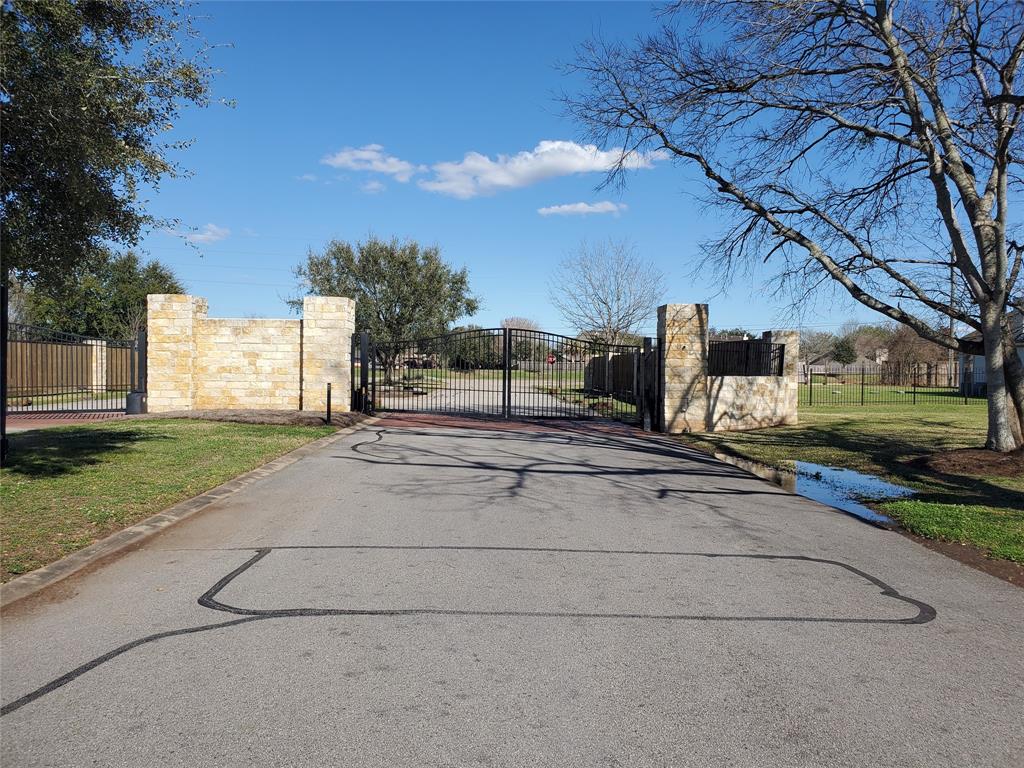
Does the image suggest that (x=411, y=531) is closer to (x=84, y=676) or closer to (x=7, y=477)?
(x=84, y=676)

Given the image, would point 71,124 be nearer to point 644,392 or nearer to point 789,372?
point 644,392

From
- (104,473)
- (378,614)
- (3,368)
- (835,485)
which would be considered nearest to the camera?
(378,614)

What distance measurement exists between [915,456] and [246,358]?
636 inches

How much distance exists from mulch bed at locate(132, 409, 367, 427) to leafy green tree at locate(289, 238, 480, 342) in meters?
16.1

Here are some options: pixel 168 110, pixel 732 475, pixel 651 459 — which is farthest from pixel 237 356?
pixel 732 475

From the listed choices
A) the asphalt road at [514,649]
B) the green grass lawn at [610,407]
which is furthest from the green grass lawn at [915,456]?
the green grass lawn at [610,407]

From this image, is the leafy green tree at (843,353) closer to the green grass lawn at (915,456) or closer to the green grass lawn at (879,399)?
the green grass lawn at (879,399)

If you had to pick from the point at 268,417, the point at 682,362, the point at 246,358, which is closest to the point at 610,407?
the point at 682,362

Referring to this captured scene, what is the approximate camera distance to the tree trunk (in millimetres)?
11859

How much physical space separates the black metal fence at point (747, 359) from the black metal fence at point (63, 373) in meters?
16.0

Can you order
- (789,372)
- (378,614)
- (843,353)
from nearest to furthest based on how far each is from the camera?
(378,614), (789,372), (843,353)

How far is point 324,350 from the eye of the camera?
1870 centimetres

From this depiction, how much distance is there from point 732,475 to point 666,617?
6784 millimetres

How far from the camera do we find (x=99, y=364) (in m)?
26.5
